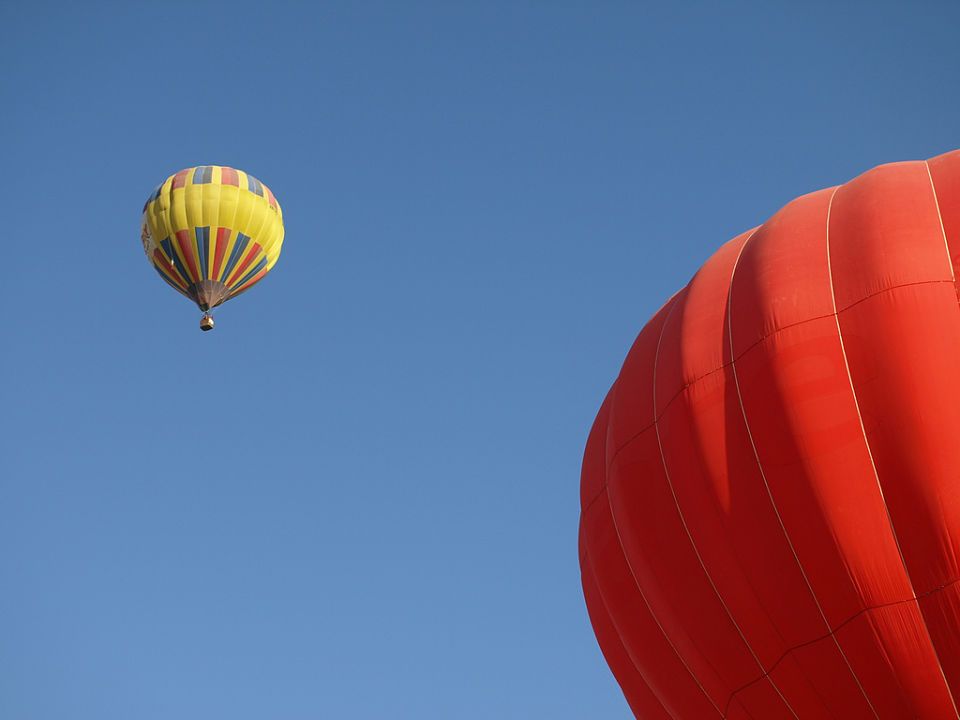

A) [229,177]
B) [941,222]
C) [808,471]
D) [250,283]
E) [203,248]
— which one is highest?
[229,177]

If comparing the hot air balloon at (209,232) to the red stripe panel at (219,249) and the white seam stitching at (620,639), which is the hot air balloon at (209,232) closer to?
the red stripe panel at (219,249)

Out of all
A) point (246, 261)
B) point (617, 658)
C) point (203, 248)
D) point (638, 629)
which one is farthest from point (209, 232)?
point (638, 629)

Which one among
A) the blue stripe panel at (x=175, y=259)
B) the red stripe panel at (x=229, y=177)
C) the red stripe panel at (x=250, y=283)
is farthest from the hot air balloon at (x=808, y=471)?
the red stripe panel at (x=250, y=283)

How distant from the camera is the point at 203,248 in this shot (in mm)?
22188

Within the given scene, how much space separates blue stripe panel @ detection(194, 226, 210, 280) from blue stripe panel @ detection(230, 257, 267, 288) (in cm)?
58

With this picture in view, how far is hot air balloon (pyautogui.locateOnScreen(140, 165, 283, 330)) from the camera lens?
72.5ft

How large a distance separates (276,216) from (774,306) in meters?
14.1

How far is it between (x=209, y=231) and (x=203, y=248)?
0.31 meters

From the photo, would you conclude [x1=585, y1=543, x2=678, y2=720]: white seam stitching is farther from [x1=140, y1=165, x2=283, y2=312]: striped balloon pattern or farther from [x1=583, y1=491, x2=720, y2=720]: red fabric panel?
[x1=140, y1=165, x2=283, y2=312]: striped balloon pattern

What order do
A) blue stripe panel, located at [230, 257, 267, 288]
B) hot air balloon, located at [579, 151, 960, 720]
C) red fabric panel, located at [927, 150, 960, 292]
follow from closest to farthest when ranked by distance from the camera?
hot air balloon, located at [579, 151, 960, 720], red fabric panel, located at [927, 150, 960, 292], blue stripe panel, located at [230, 257, 267, 288]

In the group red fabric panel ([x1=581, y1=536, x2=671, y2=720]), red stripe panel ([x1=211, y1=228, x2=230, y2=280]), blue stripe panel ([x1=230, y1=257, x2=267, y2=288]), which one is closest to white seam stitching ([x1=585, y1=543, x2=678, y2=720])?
red fabric panel ([x1=581, y1=536, x2=671, y2=720])

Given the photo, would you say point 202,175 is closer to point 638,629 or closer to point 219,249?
point 219,249

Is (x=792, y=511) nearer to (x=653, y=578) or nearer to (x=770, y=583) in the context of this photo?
(x=770, y=583)

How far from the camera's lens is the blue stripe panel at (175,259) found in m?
22.4
